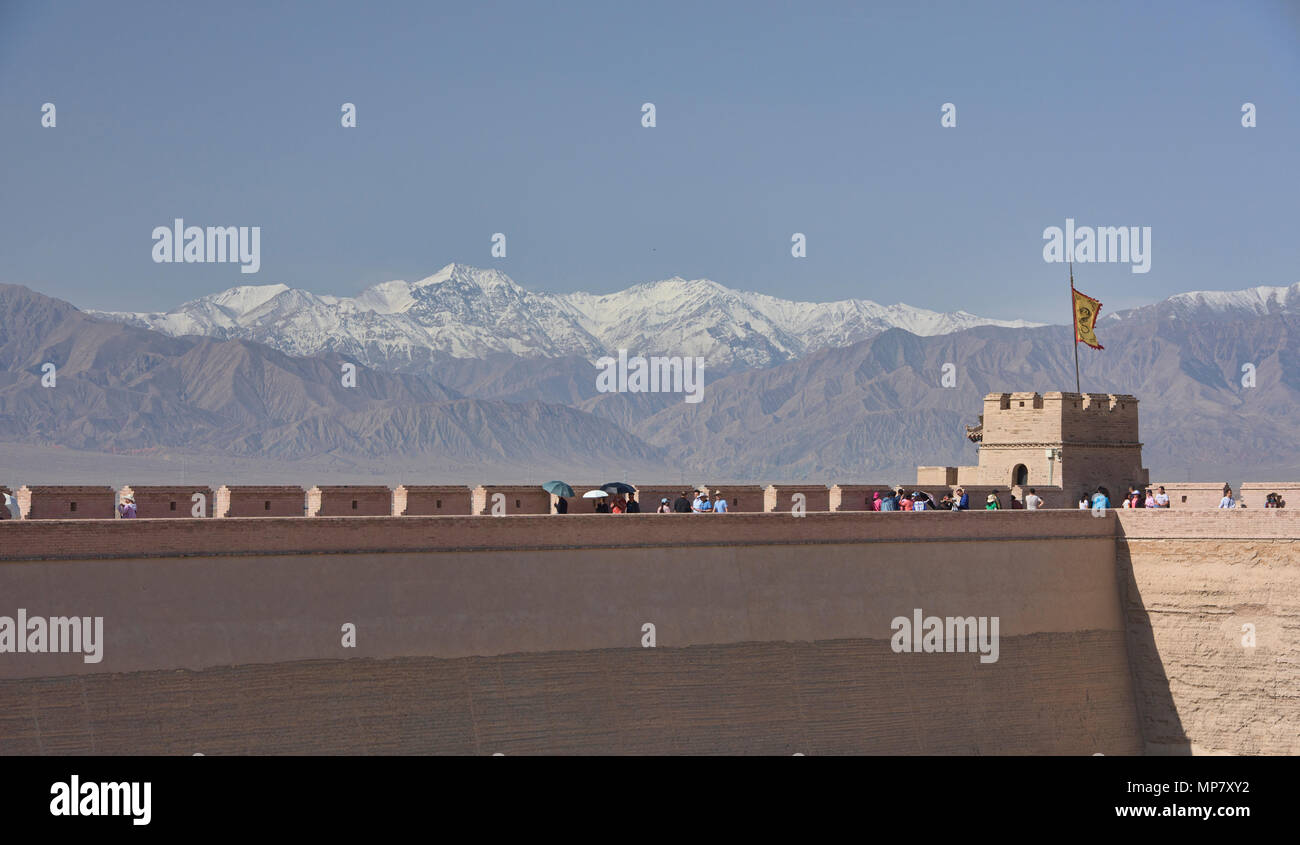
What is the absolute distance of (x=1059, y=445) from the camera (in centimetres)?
4416

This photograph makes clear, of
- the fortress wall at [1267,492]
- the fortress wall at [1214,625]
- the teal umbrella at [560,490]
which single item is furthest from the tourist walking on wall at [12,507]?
the fortress wall at [1267,492]

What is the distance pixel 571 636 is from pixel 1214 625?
14.8 metres

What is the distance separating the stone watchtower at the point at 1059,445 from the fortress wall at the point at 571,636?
5.78 meters

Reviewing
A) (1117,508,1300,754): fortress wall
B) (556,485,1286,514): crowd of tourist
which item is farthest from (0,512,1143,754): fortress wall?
(556,485,1286,514): crowd of tourist

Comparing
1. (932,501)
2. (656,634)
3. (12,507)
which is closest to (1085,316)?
(932,501)

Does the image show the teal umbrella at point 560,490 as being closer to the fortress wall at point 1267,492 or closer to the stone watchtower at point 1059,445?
the stone watchtower at point 1059,445

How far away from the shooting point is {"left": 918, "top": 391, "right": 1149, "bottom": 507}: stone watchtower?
4422 cm

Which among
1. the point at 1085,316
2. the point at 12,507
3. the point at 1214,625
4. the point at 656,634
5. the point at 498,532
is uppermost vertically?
the point at 1085,316

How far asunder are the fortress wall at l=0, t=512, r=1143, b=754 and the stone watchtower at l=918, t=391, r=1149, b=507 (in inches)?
228

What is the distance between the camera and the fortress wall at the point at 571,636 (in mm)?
27547

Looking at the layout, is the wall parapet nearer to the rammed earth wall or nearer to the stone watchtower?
the rammed earth wall

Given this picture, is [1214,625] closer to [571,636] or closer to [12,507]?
[571,636]
